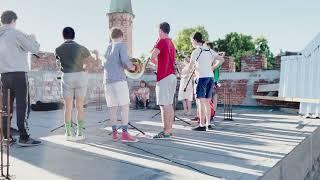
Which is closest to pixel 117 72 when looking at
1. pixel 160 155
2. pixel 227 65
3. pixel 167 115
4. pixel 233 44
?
pixel 167 115

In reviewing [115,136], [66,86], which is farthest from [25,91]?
[115,136]

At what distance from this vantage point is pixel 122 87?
211 inches

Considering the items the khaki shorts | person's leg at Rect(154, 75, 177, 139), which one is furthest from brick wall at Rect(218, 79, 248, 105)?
the khaki shorts

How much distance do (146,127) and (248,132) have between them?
6.77 feet

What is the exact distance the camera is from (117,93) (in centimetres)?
534

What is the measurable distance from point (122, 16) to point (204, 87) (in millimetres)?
14730

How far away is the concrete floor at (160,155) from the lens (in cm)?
356

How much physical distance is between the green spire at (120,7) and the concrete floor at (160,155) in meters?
14.5

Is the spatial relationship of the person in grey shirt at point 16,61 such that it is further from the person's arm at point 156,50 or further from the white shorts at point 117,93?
the person's arm at point 156,50

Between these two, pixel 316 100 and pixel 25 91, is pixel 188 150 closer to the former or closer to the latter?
pixel 25 91

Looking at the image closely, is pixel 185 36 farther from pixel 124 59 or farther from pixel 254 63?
pixel 124 59

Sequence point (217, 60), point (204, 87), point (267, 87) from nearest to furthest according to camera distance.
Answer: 1. point (204, 87)
2. point (217, 60)
3. point (267, 87)

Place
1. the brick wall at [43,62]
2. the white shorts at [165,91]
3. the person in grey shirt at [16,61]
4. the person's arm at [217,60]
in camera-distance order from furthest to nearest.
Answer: the brick wall at [43,62] < the person's arm at [217,60] < the white shorts at [165,91] < the person in grey shirt at [16,61]

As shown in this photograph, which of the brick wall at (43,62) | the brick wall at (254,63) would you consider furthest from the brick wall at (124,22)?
the brick wall at (254,63)
